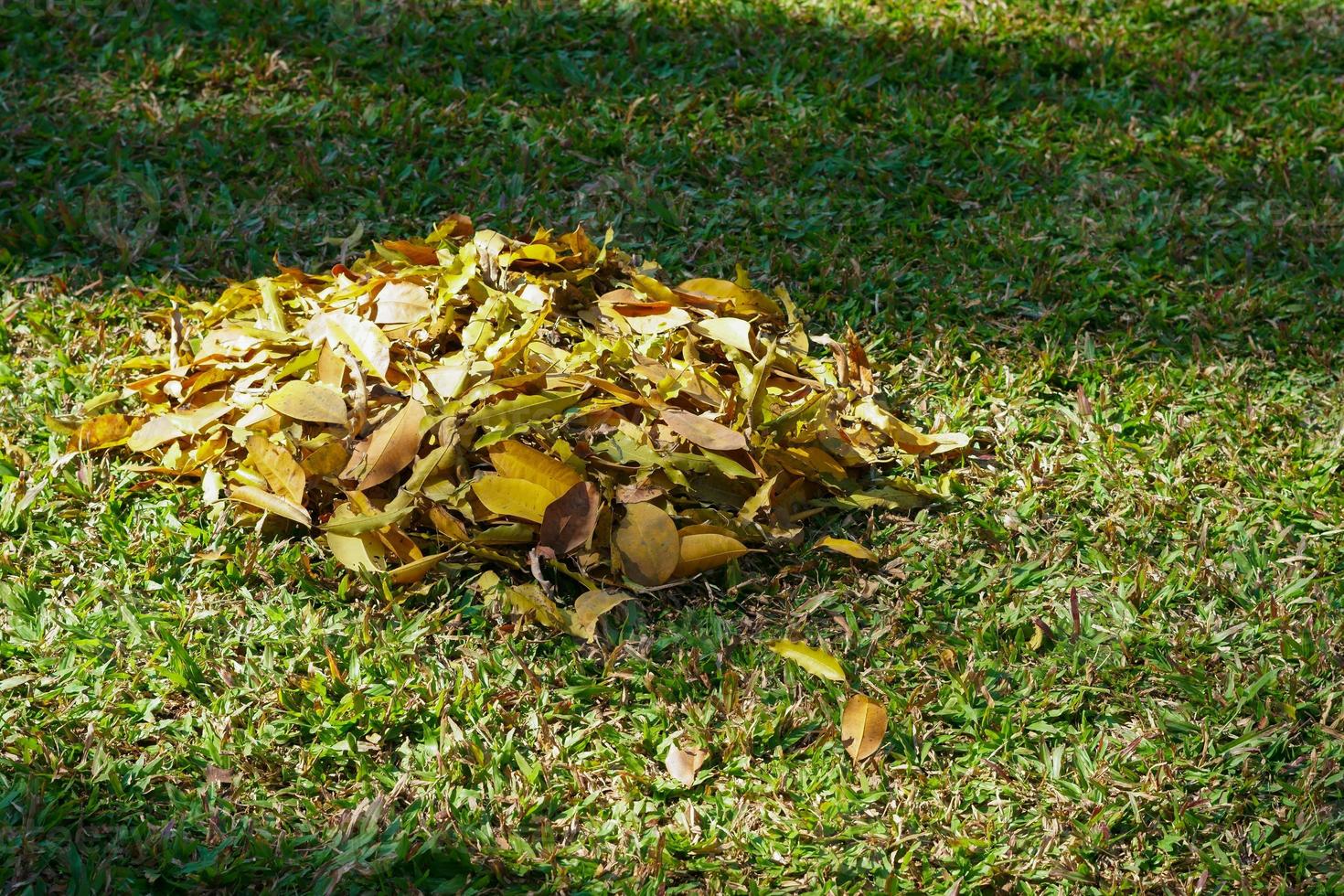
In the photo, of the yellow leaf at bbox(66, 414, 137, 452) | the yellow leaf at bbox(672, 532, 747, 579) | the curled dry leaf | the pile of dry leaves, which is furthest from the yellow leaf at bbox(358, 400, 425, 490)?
the curled dry leaf

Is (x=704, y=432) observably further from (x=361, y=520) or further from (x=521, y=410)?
(x=361, y=520)

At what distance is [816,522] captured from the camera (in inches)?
105

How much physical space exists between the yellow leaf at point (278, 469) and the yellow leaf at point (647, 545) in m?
0.64

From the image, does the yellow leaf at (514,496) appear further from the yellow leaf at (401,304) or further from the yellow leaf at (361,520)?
the yellow leaf at (401,304)

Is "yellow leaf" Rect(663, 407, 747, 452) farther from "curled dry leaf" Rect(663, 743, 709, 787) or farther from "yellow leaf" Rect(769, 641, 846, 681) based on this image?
"curled dry leaf" Rect(663, 743, 709, 787)

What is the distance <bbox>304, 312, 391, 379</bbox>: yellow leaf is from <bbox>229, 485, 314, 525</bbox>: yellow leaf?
36 cm

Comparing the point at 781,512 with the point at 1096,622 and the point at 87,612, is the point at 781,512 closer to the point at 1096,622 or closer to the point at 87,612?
the point at 1096,622

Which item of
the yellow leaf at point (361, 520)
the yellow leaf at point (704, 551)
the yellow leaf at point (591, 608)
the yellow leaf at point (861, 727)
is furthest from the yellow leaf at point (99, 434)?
the yellow leaf at point (861, 727)

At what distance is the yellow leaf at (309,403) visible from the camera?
2570mm

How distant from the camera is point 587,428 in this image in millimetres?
2604

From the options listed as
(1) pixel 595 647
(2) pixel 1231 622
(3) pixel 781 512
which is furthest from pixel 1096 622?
(1) pixel 595 647

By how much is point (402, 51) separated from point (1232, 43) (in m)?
3.03

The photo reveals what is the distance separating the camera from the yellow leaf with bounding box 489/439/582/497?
7.95ft

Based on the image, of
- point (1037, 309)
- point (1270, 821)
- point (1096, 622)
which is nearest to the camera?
point (1270, 821)
